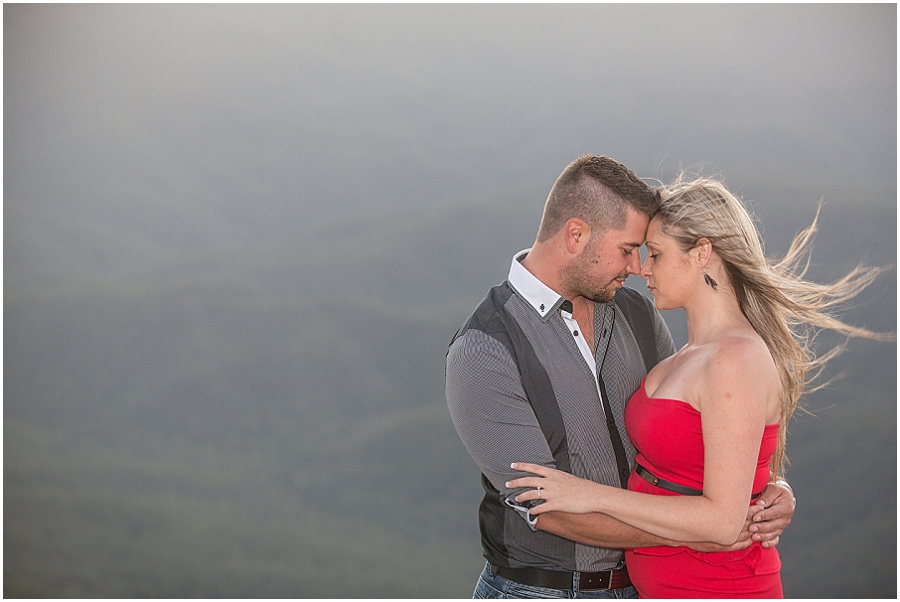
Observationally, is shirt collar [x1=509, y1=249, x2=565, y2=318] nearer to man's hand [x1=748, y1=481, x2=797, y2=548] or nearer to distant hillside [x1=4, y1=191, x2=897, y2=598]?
man's hand [x1=748, y1=481, x2=797, y2=548]

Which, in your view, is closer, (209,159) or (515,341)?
(515,341)

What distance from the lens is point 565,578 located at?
1.77 metres

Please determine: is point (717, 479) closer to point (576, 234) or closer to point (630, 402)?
point (630, 402)

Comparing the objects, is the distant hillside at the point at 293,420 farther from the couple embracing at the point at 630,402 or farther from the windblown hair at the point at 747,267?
the windblown hair at the point at 747,267

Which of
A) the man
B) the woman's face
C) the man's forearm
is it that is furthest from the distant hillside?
the man's forearm

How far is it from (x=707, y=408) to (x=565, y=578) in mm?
490

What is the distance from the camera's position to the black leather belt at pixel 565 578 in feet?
5.82

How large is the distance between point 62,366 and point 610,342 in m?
4.04

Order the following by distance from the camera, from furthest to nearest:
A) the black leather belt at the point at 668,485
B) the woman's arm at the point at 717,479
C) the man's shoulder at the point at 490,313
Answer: the man's shoulder at the point at 490,313 < the black leather belt at the point at 668,485 < the woman's arm at the point at 717,479

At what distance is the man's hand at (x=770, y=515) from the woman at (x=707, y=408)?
3 cm

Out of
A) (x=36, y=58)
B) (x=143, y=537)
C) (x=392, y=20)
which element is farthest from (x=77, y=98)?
(x=143, y=537)

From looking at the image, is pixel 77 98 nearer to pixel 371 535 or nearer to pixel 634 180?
pixel 371 535

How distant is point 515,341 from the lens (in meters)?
1.77

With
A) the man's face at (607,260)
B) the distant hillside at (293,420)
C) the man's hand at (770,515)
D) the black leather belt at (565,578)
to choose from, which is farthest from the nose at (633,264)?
the distant hillside at (293,420)
